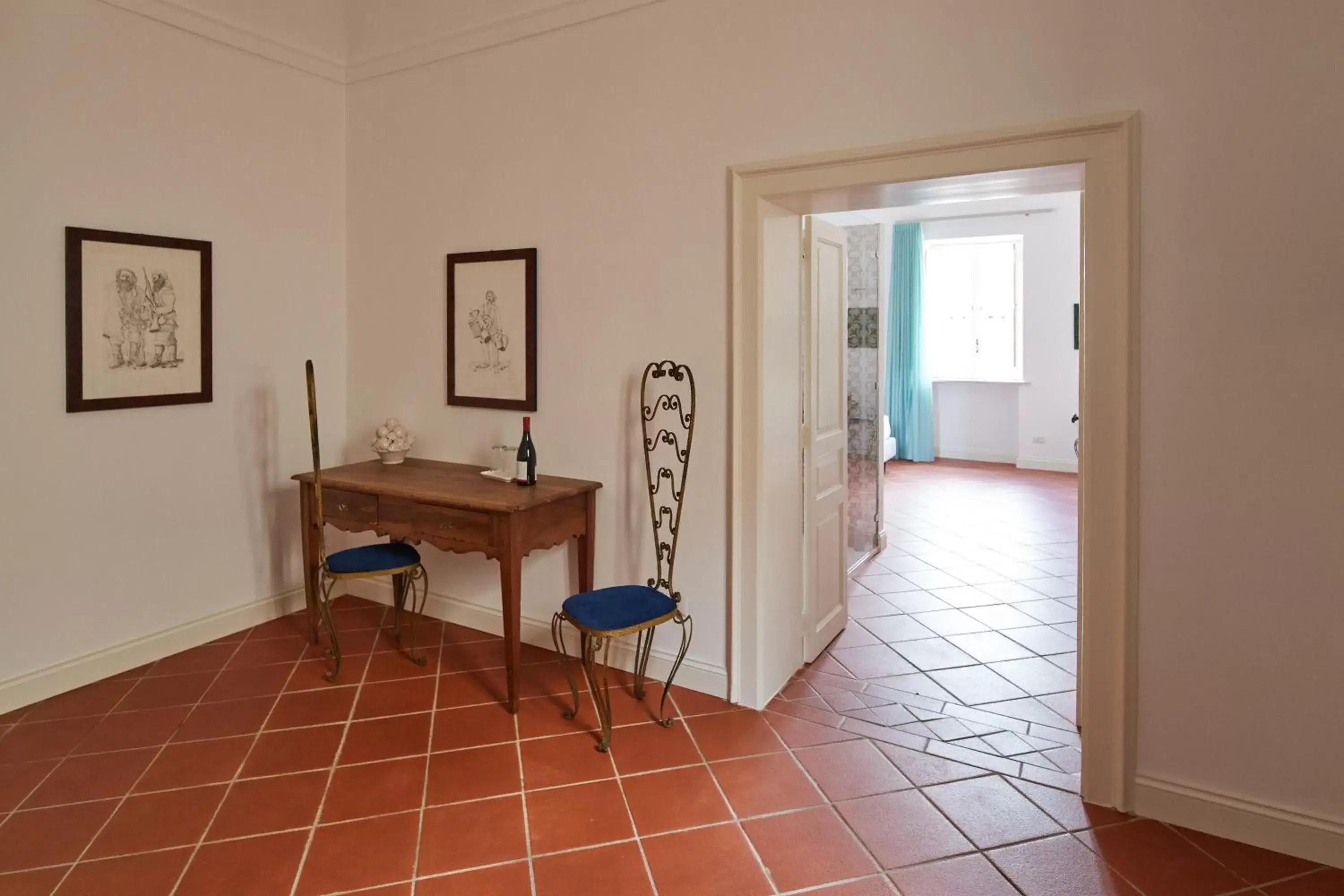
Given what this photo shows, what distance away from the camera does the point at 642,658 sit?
→ 3633 mm

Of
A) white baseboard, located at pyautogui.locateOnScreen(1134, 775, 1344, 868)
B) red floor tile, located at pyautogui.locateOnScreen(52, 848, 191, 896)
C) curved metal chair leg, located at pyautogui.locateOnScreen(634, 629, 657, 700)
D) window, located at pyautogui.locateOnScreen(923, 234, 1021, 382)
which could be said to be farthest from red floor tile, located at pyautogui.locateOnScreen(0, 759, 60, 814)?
window, located at pyautogui.locateOnScreen(923, 234, 1021, 382)

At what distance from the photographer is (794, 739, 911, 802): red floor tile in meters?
2.89

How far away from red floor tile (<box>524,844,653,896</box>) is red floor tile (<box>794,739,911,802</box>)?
78cm

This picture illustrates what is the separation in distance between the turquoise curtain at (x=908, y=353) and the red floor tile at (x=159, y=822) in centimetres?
927

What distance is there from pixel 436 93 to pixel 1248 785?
4.67 metres

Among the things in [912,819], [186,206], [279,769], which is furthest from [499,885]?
[186,206]

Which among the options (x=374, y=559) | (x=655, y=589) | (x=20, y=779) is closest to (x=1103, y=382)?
(x=655, y=589)

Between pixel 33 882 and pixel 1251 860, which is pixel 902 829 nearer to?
pixel 1251 860

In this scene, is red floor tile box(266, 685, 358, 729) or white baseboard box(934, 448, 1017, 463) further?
white baseboard box(934, 448, 1017, 463)

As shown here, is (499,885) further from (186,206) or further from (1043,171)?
(186,206)

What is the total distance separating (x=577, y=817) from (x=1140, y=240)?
8.68 ft

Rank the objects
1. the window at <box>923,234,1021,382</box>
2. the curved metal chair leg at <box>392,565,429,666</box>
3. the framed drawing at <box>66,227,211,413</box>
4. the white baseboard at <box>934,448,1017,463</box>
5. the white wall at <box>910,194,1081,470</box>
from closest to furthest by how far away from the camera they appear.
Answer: the framed drawing at <box>66,227,211,413</box> < the curved metal chair leg at <box>392,565,429,666</box> < the white wall at <box>910,194,1081,470</box> < the window at <box>923,234,1021,382</box> < the white baseboard at <box>934,448,1017,463</box>

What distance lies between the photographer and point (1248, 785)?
8.49ft

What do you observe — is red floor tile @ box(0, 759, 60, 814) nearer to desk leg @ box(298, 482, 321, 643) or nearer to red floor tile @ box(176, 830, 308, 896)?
red floor tile @ box(176, 830, 308, 896)
